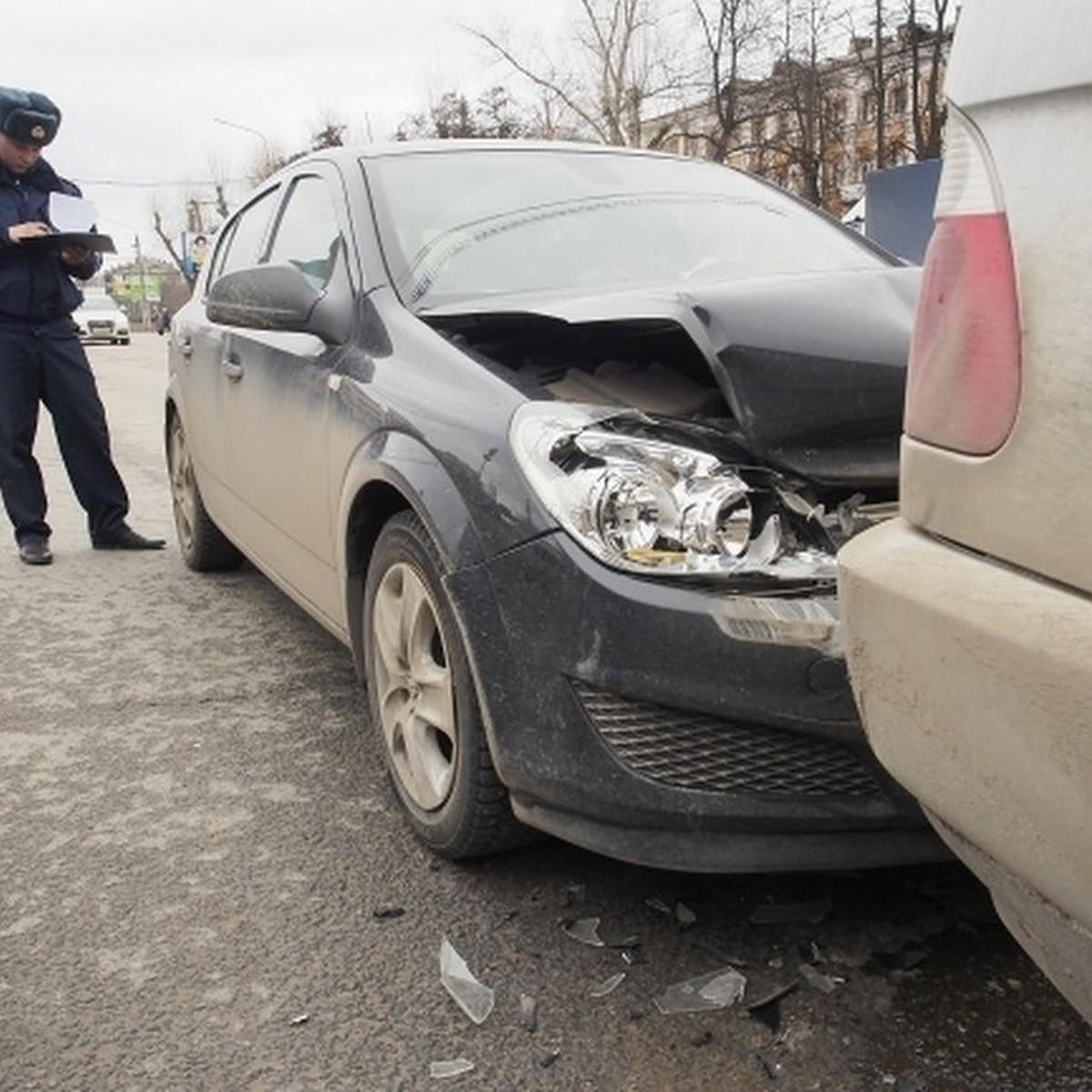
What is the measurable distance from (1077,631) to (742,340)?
3.58ft

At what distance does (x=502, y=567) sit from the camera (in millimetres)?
2129

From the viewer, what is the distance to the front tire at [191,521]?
196 inches

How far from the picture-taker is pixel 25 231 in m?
5.04

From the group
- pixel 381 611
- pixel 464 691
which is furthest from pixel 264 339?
pixel 464 691

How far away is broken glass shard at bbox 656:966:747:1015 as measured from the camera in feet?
6.76

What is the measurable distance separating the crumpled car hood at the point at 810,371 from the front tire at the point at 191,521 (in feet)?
10.2

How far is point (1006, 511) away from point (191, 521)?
4.33 metres

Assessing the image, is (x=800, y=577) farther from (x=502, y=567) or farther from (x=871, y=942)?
(x=871, y=942)

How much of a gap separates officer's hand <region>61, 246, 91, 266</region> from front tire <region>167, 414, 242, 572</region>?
0.83 meters

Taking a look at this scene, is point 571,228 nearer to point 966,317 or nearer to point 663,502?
point 663,502

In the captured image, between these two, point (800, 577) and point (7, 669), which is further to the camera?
point (7, 669)

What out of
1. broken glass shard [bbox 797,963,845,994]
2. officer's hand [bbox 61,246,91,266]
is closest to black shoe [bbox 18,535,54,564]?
officer's hand [bbox 61,246,91,266]

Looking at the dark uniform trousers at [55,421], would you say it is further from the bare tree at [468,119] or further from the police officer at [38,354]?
the bare tree at [468,119]

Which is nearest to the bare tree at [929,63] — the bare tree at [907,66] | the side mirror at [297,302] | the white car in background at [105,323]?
the bare tree at [907,66]
